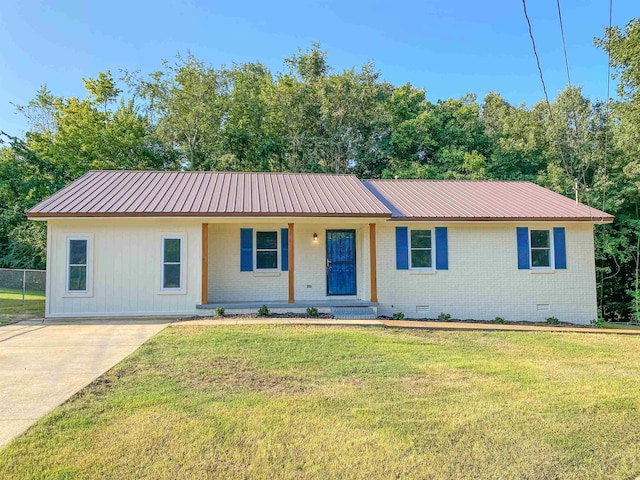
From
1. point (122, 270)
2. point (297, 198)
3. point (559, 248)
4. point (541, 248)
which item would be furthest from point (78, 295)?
point (559, 248)

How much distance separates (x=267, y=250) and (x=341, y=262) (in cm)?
221

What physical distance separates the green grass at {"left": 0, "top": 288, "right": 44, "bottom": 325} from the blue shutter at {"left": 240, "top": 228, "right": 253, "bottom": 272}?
542cm

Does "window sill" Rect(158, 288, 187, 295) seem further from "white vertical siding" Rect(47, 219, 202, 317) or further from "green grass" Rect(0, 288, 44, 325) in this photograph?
"green grass" Rect(0, 288, 44, 325)

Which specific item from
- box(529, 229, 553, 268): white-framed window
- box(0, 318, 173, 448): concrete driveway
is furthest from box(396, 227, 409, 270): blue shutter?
box(0, 318, 173, 448): concrete driveway

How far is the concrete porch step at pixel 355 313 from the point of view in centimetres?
1022

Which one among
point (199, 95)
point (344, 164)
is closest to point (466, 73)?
point (344, 164)

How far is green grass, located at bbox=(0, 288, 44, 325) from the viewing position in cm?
1060

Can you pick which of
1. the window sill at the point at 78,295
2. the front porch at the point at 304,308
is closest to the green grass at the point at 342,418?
the front porch at the point at 304,308

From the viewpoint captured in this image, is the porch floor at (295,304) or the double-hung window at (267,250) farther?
the double-hung window at (267,250)

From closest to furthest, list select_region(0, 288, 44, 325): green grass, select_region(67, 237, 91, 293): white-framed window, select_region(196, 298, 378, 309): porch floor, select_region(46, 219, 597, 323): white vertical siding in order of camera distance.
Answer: select_region(67, 237, 91, 293): white-framed window → select_region(196, 298, 378, 309): porch floor → select_region(0, 288, 44, 325): green grass → select_region(46, 219, 597, 323): white vertical siding

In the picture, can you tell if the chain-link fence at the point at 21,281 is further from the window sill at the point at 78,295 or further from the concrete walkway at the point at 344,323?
the concrete walkway at the point at 344,323

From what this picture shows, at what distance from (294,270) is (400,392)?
7242mm

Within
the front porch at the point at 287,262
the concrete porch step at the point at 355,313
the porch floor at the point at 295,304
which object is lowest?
the concrete porch step at the point at 355,313

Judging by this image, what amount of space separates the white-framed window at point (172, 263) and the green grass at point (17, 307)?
11.9 ft
